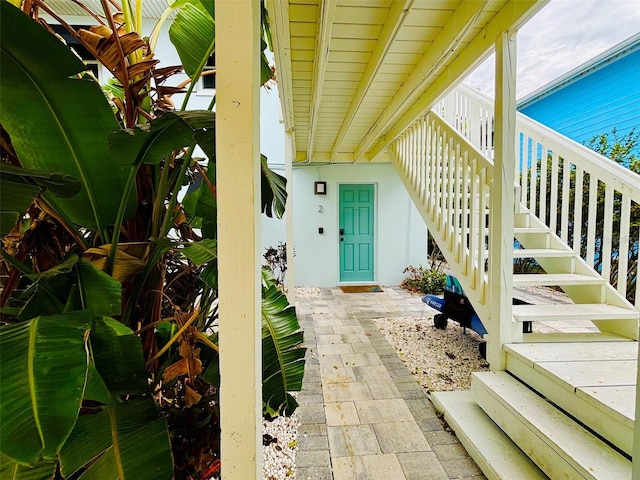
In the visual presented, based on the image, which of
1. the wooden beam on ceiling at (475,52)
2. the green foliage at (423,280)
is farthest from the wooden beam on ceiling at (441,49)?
the green foliage at (423,280)

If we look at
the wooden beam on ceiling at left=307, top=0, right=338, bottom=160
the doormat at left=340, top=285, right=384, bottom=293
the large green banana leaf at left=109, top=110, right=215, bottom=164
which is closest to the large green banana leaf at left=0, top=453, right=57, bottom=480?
the large green banana leaf at left=109, top=110, right=215, bottom=164

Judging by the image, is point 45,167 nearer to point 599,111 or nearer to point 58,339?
point 58,339

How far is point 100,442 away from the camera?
0.80m

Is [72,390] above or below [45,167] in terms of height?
below

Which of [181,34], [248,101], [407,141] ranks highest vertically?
[407,141]

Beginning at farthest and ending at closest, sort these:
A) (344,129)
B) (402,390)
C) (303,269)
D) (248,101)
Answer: (303,269)
(344,129)
(402,390)
(248,101)

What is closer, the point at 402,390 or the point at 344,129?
the point at 402,390

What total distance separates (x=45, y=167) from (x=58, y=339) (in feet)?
1.79

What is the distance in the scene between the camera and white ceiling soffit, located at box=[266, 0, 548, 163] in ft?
6.07

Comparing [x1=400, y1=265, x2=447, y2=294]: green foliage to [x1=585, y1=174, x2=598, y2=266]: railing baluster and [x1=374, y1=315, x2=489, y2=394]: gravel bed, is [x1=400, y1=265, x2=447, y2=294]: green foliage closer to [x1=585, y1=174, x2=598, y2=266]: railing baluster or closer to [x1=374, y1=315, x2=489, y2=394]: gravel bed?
[x1=374, y1=315, x2=489, y2=394]: gravel bed

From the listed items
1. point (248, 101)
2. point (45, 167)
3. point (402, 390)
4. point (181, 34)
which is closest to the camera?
point (248, 101)

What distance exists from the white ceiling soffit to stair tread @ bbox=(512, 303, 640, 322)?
1827mm

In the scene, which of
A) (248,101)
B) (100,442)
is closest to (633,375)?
(248,101)

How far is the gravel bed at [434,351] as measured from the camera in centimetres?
253
